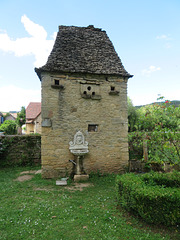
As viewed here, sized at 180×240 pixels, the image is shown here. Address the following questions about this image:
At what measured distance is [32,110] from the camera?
24688 millimetres

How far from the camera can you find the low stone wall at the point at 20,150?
9.54 m

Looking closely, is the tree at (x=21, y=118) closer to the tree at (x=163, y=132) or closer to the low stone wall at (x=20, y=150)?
the low stone wall at (x=20, y=150)

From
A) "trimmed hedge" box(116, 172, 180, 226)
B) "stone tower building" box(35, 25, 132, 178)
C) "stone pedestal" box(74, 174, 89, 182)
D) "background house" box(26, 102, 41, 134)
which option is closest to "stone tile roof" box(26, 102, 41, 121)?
"background house" box(26, 102, 41, 134)

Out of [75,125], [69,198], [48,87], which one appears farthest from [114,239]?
[48,87]

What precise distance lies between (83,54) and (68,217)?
24.6ft

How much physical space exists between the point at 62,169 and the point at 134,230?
4.35 metres

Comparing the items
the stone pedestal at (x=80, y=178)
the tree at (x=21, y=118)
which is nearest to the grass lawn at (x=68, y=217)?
the stone pedestal at (x=80, y=178)

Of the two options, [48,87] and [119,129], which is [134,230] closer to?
[119,129]

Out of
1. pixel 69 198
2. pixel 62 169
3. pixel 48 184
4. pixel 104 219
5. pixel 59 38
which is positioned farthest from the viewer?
pixel 59 38

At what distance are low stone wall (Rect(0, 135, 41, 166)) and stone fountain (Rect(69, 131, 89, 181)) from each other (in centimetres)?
411

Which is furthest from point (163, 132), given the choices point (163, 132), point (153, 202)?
point (153, 202)

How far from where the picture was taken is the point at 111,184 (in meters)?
6.32

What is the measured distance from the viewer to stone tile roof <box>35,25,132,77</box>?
7.39 m

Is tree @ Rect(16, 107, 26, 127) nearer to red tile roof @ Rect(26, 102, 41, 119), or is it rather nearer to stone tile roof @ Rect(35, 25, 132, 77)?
red tile roof @ Rect(26, 102, 41, 119)
